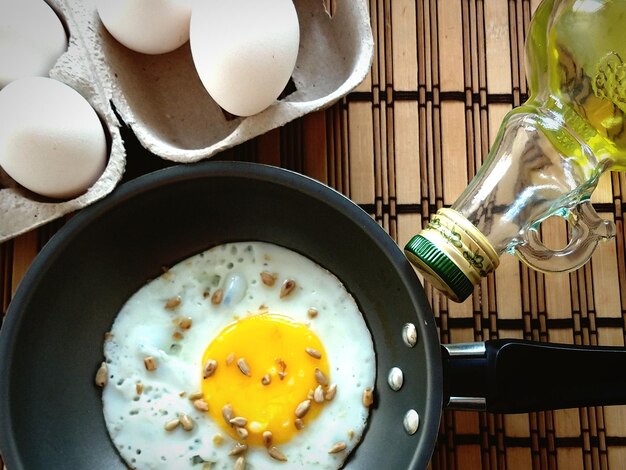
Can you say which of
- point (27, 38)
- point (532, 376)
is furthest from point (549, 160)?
point (27, 38)

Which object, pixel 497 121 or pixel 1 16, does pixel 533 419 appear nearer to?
pixel 497 121

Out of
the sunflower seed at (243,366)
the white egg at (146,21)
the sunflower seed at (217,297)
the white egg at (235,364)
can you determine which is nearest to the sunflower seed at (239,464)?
the white egg at (235,364)

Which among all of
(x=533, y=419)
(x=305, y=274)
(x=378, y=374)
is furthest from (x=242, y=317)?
(x=533, y=419)

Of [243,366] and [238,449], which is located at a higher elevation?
[243,366]

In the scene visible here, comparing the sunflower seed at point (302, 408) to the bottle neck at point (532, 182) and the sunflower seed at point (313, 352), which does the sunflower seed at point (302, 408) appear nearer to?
the sunflower seed at point (313, 352)

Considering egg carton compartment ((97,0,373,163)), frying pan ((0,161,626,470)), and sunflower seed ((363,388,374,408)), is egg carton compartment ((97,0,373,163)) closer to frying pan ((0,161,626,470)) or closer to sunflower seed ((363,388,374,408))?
frying pan ((0,161,626,470))

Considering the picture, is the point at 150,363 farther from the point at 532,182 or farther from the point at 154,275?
the point at 532,182
